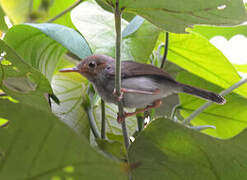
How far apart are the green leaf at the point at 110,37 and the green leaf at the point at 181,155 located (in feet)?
1.05

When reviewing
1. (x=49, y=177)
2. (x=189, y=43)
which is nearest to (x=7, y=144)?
(x=49, y=177)

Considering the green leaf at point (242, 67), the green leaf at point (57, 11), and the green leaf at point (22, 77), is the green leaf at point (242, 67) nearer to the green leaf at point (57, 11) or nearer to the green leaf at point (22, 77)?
the green leaf at point (57, 11)

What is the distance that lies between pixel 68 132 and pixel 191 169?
315 millimetres

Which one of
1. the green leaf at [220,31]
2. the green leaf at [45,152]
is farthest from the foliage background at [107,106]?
the green leaf at [220,31]

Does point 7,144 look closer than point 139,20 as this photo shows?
Yes

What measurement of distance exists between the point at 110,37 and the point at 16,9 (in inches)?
11.7

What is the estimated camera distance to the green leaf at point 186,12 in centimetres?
64

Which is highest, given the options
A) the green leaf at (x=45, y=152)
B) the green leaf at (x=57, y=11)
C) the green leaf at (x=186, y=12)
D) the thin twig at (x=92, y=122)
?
the green leaf at (x=57, y=11)

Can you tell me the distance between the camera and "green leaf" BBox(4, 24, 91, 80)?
74cm

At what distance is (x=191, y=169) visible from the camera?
0.62 meters

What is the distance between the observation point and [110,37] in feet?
3.05

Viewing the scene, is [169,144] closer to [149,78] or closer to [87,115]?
[87,115]

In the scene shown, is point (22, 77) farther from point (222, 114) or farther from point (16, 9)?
point (222, 114)

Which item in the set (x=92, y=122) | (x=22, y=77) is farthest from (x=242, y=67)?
(x=22, y=77)
